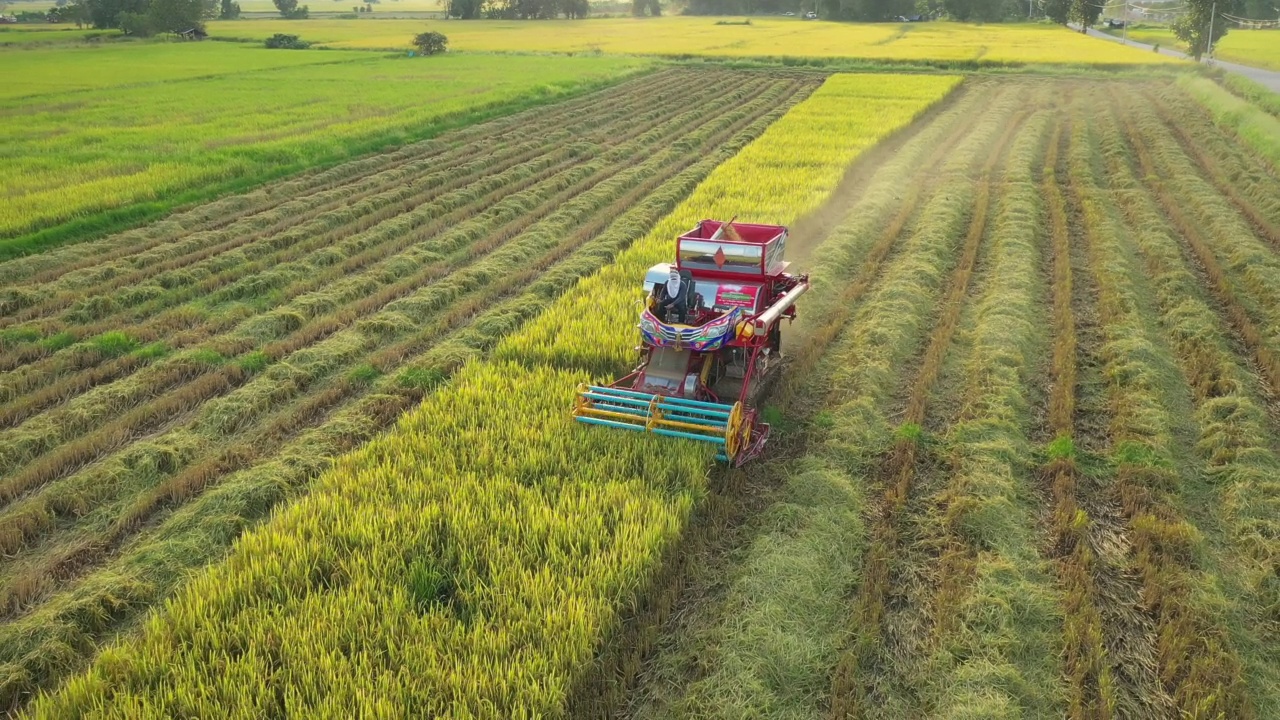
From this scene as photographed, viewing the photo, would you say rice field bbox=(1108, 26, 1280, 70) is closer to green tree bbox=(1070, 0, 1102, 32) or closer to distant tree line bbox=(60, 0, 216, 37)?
green tree bbox=(1070, 0, 1102, 32)

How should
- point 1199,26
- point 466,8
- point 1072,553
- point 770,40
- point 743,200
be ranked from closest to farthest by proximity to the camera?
point 1072,553, point 743,200, point 1199,26, point 770,40, point 466,8

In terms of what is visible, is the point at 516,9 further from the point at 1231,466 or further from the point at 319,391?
the point at 1231,466

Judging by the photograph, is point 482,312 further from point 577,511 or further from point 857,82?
point 857,82

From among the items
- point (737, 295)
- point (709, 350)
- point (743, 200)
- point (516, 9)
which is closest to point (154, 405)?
point (709, 350)

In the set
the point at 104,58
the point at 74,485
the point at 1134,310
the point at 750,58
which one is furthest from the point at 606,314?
the point at 104,58

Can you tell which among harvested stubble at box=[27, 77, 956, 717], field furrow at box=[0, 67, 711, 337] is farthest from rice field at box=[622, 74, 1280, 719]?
field furrow at box=[0, 67, 711, 337]

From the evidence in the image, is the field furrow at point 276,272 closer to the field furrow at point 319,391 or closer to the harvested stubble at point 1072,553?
the field furrow at point 319,391
